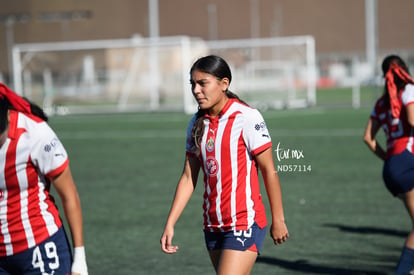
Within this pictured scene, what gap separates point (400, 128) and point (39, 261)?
335 cm

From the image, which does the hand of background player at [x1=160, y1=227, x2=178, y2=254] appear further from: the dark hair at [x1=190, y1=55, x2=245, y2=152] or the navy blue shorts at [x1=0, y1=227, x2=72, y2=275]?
the navy blue shorts at [x1=0, y1=227, x2=72, y2=275]

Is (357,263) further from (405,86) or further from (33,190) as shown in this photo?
(33,190)

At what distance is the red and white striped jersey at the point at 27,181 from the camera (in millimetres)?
3693

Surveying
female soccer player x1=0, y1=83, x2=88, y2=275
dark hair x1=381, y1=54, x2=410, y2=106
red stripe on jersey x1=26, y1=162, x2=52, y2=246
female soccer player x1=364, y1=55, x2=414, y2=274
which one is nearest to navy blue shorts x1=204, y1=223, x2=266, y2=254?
female soccer player x1=0, y1=83, x2=88, y2=275

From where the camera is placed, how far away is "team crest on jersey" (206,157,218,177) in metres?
4.49

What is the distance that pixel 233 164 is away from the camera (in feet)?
14.7

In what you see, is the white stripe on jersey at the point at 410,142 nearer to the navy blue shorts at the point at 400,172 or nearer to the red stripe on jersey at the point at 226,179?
the navy blue shorts at the point at 400,172

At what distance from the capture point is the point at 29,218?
385cm

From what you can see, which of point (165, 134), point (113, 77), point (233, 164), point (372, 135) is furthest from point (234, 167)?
point (113, 77)

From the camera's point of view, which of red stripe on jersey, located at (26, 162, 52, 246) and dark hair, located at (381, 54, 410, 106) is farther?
dark hair, located at (381, 54, 410, 106)

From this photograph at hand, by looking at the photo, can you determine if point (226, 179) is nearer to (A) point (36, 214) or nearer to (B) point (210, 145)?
(B) point (210, 145)

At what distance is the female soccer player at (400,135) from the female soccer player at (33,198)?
3.02 meters

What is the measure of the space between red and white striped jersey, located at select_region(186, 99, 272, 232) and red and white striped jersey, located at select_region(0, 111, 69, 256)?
0.99 m

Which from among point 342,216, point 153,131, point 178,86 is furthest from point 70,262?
point 178,86
